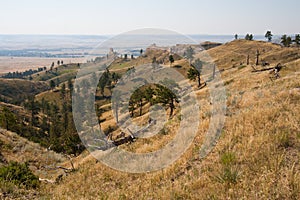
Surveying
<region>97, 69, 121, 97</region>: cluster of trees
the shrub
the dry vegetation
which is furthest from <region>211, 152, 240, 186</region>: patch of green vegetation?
<region>97, 69, 121, 97</region>: cluster of trees

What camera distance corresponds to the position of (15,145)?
2894cm

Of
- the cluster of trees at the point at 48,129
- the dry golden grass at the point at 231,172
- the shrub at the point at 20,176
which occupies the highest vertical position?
the dry golden grass at the point at 231,172

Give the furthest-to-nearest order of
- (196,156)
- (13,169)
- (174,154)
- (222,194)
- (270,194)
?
(13,169) < (174,154) < (196,156) < (222,194) < (270,194)

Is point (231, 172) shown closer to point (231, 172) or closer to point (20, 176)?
point (231, 172)

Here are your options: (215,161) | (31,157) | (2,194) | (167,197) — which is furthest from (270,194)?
(31,157)

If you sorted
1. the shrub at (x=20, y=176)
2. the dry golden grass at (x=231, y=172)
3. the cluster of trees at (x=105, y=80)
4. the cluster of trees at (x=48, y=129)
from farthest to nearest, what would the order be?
1. the cluster of trees at (x=105, y=80)
2. the cluster of trees at (x=48, y=129)
3. the shrub at (x=20, y=176)
4. the dry golden grass at (x=231, y=172)

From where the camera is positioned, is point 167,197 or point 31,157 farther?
point 31,157

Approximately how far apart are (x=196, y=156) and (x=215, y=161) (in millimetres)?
1056

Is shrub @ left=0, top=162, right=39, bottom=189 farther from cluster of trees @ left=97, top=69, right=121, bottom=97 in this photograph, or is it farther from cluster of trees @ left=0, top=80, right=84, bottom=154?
cluster of trees @ left=97, top=69, right=121, bottom=97

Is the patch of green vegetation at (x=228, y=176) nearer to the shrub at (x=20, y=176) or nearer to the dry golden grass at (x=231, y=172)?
the dry golden grass at (x=231, y=172)

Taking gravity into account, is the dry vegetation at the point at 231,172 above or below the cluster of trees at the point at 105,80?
above

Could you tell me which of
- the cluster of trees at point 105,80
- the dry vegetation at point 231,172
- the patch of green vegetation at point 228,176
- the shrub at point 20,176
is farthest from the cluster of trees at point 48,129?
the cluster of trees at point 105,80


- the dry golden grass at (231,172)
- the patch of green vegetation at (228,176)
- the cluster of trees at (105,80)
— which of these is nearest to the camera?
the dry golden grass at (231,172)

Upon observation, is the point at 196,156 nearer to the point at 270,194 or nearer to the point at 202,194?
the point at 202,194
